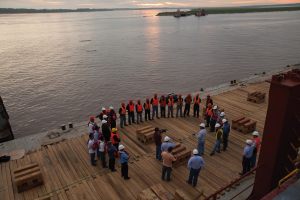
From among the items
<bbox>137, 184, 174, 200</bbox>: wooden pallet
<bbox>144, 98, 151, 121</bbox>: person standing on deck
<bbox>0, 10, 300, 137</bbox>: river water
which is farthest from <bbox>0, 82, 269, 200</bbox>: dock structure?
<bbox>0, 10, 300, 137</bbox>: river water

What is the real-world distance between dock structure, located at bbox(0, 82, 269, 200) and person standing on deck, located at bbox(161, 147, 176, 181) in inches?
12.7

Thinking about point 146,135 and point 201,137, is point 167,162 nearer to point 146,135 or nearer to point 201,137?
point 201,137

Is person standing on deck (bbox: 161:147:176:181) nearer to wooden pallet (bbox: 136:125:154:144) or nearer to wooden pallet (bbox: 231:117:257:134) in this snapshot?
wooden pallet (bbox: 136:125:154:144)

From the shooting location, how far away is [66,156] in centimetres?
1413

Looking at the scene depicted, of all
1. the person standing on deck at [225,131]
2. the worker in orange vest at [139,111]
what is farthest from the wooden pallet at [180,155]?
the worker in orange vest at [139,111]

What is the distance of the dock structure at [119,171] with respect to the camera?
36.8ft

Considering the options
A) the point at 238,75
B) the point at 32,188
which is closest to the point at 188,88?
the point at 238,75

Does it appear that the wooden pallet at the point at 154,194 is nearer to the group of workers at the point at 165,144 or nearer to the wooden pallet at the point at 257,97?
the group of workers at the point at 165,144

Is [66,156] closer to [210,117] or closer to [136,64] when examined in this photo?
[210,117]

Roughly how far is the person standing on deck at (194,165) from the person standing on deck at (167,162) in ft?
2.63

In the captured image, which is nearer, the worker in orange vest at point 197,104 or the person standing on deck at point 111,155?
the person standing on deck at point 111,155

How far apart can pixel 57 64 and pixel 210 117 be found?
39.9 meters

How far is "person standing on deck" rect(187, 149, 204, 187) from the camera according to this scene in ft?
33.8

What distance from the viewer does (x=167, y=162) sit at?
36.4 feet
